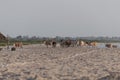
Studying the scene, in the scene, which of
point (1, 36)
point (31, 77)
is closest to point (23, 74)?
point (31, 77)

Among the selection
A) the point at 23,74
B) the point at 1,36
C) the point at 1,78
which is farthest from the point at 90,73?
the point at 1,36

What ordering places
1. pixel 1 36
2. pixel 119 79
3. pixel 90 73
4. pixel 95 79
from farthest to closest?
pixel 1 36 → pixel 90 73 → pixel 95 79 → pixel 119 79

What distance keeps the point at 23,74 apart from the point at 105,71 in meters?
2.93

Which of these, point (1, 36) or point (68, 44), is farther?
point (68, 44)

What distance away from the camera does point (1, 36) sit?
123 feet

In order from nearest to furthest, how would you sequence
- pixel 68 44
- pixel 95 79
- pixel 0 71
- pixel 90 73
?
pixel 95 79, pixel 90 73, pixel 0 71, pixel 68 44

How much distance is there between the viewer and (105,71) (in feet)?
38.2

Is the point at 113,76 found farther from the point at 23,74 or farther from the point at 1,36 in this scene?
the point at 1,36

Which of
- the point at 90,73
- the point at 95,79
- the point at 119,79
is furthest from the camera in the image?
the point at 90,73

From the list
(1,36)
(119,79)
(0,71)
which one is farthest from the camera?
(1,36)

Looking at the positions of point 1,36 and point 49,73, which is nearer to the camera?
point 49,73

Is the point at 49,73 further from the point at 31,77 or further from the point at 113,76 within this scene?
the point at 113,76

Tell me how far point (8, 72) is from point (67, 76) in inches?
94.7

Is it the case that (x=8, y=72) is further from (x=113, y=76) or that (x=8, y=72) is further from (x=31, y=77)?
(x=113, y=76)
